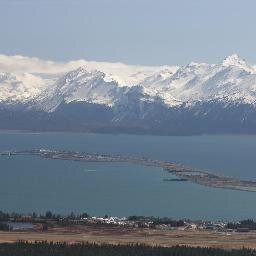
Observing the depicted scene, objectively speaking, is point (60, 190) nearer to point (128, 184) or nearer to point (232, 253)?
point (128, 184)

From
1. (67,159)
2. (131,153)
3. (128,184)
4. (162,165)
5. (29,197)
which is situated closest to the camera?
(29,197)

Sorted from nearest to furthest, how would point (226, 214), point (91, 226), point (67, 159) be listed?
point (91, 226) < point (226, 214) < point (67, 159)

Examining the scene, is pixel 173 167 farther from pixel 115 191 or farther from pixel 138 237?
pixel 138 237

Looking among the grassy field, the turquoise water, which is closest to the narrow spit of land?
the turquoise water

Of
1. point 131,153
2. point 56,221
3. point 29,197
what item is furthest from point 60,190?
point 131,153

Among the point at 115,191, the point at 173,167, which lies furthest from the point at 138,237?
the point at 173,167

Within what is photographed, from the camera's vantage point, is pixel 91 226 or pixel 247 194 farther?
pixel 247 194

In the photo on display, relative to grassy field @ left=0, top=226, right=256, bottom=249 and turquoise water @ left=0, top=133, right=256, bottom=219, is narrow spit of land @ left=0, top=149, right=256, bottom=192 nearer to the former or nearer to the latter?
turquoise water @ left=0, top=133, right=256, bottom=219

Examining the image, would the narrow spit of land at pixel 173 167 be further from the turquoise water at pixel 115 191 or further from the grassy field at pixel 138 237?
the grassy field at pixel 138 237
